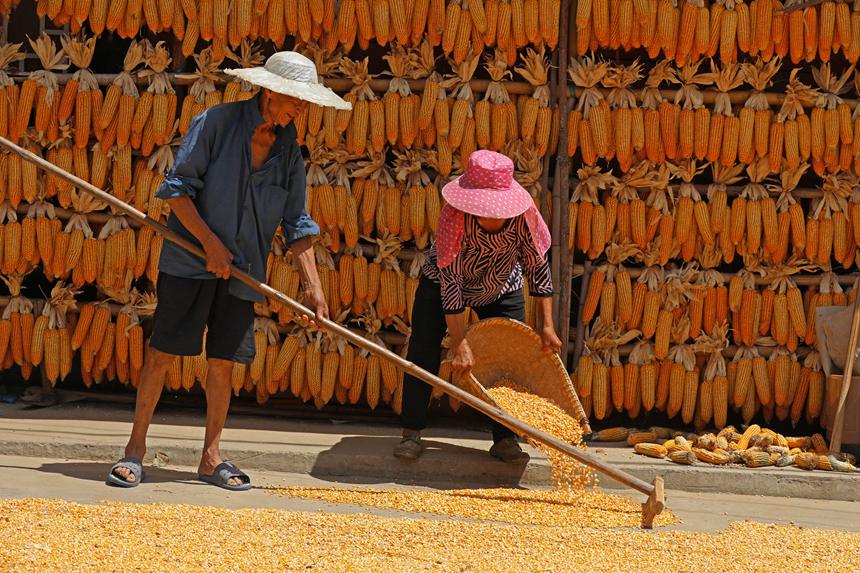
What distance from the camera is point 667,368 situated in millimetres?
6902

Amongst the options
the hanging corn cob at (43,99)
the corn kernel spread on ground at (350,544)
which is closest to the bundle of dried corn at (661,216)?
the corn kernel spread on ground at (350,544)

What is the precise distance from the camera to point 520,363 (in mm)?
6074

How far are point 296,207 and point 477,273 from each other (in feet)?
3.23

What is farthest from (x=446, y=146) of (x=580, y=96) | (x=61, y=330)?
(x=61, y=330)

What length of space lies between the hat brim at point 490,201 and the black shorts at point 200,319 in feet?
3.79

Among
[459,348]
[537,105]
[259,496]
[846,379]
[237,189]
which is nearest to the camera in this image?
[237,189]

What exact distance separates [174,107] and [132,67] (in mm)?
361

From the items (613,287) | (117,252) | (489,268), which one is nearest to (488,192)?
(489,268)

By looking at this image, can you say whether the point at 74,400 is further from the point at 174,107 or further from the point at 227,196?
the point at 227,196

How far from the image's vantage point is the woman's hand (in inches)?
221

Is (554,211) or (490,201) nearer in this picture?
(490,201)

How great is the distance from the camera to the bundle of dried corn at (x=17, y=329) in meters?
6.98

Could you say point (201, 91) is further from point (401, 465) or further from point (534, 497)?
point (534, 497)

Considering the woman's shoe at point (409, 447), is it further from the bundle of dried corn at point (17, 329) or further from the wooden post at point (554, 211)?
the bundle of dried corn at point (17, 329)
